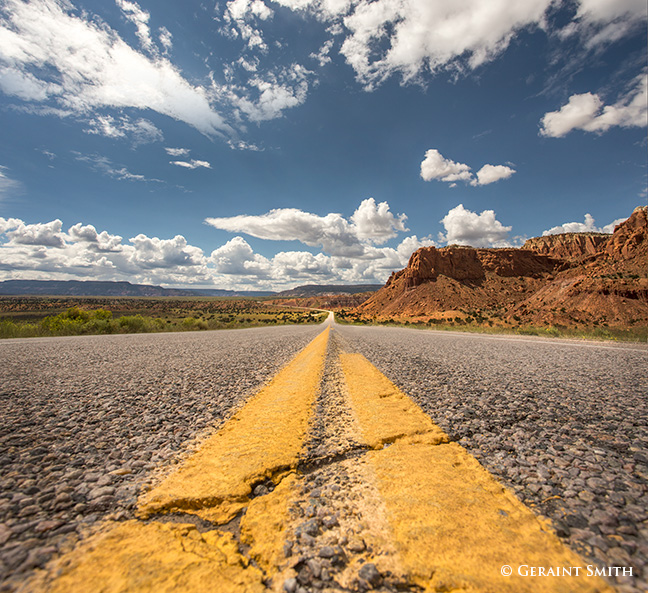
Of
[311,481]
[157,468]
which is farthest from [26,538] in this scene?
[311,481]

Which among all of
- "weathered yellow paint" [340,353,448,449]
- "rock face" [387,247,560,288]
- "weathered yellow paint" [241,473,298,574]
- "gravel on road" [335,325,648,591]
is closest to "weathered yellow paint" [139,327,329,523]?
"weathered yellow paint" [241,473,298,574]

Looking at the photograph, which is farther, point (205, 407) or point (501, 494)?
point (205, 407)

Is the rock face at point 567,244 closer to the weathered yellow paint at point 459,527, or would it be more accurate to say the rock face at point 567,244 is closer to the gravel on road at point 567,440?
the gravel on road at point 567,440

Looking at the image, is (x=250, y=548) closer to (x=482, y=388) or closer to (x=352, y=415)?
(x=352, y=415)

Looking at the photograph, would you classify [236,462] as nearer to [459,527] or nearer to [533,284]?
[459,527]

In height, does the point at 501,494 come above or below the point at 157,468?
above

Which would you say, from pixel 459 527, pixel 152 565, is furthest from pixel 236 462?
pixel 459 527

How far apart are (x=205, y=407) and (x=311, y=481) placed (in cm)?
273

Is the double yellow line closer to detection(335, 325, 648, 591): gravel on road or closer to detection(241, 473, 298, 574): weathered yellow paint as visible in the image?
detection(241, 473, 298, 574): weathered yellow paint

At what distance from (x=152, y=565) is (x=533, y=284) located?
92970 millimetres

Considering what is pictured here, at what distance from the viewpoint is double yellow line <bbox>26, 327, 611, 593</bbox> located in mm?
1483

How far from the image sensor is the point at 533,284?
249 feet

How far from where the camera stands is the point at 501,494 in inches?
87.4

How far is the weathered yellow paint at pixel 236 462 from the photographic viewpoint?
7.09 feet
